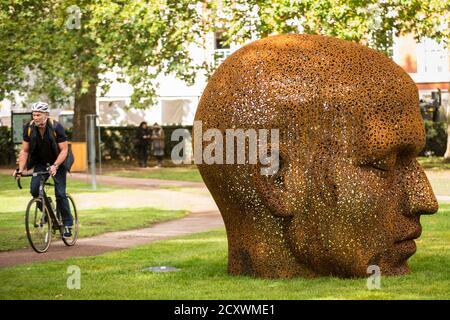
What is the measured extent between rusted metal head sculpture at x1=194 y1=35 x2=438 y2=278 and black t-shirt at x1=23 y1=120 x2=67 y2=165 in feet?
12.9

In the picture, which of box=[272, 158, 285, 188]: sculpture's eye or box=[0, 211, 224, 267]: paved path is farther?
box=[0, 211, 224, 267]: paved path

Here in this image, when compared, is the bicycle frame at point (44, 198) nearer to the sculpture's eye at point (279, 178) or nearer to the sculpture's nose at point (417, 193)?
the sculpture's eye at point (279, 178)

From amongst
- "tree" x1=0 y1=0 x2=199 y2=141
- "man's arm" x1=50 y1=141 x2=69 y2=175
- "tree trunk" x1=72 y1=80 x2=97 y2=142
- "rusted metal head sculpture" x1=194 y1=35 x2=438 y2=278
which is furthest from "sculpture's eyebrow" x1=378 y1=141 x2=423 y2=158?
"tree trunk" x1=72 y1=80 x2=97 y2=142

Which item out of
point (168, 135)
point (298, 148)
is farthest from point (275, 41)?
point (168, 135)

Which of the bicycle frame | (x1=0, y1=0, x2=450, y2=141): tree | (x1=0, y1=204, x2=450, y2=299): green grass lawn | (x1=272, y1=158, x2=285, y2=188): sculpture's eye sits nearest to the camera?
(x1=0, y1=204, x2=450, y2=299): green grass lawn

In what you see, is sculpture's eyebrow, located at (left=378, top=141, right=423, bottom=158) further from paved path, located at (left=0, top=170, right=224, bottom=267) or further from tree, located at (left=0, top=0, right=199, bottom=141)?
tree, located at (left=0, top=0, right=199, bottom=141)

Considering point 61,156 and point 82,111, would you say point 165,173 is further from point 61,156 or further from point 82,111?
A: point 61,156

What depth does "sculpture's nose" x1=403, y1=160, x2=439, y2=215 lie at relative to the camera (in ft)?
36.6

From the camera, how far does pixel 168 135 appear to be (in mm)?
44594

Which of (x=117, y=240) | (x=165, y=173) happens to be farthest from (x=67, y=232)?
(x=165, y=173)

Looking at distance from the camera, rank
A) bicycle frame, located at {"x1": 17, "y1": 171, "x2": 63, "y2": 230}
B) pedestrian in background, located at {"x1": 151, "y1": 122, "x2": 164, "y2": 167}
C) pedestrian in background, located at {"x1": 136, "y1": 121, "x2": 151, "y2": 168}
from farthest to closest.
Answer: pedestrian in background, located at {"x1": 136, "y1": 121, "x2": 151, "y2": 168}
pedestrian in background, located at {"x1": 151, "y1": 122, "x2": 164, "y2": 167}
bicycle frame, located at {"x1": 17, "y1": 171, "x2": 63, "y2": 230}

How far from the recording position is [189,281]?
11.4 metres

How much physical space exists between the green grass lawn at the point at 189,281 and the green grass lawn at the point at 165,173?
60.8 feet
